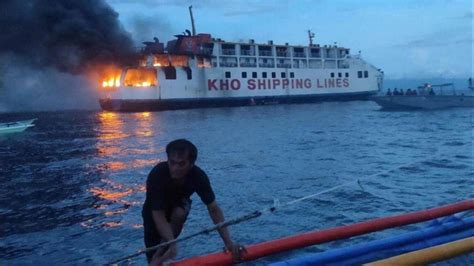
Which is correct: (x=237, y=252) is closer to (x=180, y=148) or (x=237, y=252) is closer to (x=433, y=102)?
(x=180, y=148)

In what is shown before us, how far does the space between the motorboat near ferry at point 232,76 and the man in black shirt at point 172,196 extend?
40359 millimetres

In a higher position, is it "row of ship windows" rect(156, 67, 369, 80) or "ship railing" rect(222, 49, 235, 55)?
"ship railing" rect(222, 49, 235, 55)

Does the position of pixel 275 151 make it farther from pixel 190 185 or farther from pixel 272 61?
pixel 272 61

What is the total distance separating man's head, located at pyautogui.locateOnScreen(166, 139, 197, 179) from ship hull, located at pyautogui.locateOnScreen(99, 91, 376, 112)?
4064 centimetres

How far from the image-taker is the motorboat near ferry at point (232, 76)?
44.5 meters

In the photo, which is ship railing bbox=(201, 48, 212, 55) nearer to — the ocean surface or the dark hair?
the ocean surface

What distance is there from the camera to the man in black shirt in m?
3.02

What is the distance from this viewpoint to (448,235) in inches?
147

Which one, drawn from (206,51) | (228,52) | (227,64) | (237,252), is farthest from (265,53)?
(237,252)

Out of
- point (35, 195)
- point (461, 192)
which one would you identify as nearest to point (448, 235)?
point (461, 192)

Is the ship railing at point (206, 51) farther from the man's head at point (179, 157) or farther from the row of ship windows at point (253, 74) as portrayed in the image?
the man's head at point (179, 157)

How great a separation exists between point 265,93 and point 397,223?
48.6m

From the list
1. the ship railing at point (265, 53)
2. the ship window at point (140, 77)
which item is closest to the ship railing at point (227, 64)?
the ship railing at point (265, 53)

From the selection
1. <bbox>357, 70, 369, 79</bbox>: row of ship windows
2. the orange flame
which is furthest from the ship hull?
<bbox>357, 70, 369, 79</bbox>: row of ship windows
